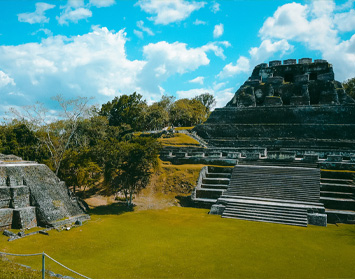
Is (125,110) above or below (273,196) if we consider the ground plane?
above

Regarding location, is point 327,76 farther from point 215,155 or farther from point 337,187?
point 337,187

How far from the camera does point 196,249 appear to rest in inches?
415

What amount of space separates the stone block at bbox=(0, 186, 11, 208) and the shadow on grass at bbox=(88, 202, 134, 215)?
4.92 meters

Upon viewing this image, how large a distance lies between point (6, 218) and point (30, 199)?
4.67ft

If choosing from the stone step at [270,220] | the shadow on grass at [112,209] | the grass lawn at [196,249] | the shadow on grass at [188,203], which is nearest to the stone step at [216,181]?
the shadow on grass at [188,203]

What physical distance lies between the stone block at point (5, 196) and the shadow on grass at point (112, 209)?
194 inches

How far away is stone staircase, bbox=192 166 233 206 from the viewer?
18453 millimetres

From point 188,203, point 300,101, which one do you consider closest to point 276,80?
point 300,101

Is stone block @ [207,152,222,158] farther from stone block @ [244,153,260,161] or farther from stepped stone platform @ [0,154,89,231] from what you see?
stepped stone platform @ [0,154,89,231]

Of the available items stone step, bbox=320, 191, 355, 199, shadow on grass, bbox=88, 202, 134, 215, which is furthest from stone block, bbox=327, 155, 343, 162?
shadow on grass, bbox=88, 202, 134, 215

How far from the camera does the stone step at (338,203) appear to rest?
15164mm

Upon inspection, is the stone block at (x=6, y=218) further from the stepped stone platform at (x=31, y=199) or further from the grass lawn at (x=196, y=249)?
the grass lawn at (x=196, y=249)

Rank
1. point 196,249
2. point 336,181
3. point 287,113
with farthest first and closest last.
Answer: point 287,113
point 336,181
point 196,249

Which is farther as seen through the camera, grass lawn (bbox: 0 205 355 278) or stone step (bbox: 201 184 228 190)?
stone step (bbox: 201 184 228 190)
